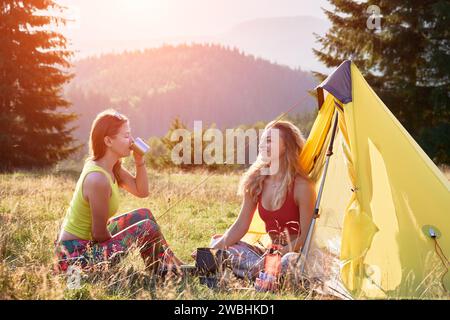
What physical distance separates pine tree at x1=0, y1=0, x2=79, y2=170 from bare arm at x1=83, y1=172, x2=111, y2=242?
1678 centimetres

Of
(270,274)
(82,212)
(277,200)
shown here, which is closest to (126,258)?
(82,212)

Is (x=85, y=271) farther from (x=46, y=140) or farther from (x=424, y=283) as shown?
(x=46, y=140)

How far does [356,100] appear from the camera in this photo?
4.89 meters

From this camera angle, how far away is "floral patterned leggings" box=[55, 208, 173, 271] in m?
4.50

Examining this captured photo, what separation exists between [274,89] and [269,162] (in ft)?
409

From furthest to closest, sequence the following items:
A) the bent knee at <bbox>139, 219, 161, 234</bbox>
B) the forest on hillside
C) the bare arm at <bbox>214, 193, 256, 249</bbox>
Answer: the forest on hillside, the bare arm at <bbox>214, 193, 256, 249</bbox>, the bent knee at <bbox>139, 219, 161, 234</bbox>

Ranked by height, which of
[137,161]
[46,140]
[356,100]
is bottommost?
[46,140]

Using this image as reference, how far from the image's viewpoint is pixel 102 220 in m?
4.47

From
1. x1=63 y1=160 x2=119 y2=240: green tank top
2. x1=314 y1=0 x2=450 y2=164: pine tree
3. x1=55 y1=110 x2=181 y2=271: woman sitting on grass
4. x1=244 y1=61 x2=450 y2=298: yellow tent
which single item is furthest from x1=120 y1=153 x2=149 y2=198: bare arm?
x1=314 y1=0 x2=450 y2=164: pine tree

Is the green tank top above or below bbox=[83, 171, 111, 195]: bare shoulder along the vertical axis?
below

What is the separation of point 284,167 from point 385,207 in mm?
1012

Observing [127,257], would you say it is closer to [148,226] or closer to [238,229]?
[148,226]

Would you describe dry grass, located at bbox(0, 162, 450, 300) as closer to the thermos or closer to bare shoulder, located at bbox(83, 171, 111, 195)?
the thermos
